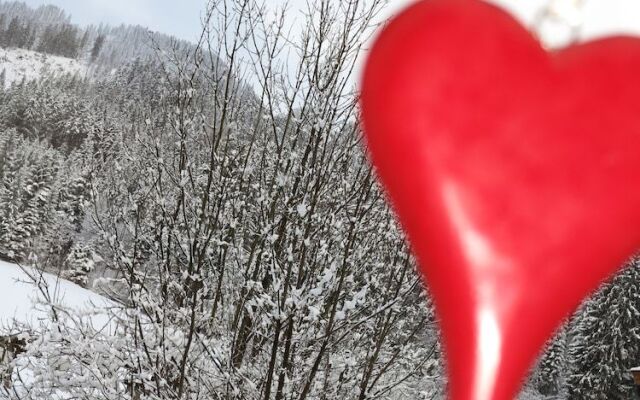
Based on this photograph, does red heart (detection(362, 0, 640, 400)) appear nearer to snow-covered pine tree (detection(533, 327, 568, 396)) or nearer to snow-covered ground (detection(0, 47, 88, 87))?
snow-covered pine tree (detection(533, 327, 568, 396))

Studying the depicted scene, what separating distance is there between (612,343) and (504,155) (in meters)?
26.5

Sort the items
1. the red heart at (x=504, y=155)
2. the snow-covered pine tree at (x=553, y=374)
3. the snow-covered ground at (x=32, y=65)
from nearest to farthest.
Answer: the red heart at (x=504, y=155) → the snow-covered pine tree at (x=553, y=374) → the snow-covered ground at (x=32, y=65)

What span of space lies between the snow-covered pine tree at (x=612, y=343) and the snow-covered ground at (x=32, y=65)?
133 meters

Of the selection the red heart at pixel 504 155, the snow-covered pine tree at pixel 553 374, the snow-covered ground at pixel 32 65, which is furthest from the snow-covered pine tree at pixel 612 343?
the snow-covered ground at pixel 32 65

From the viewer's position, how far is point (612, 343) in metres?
23.4

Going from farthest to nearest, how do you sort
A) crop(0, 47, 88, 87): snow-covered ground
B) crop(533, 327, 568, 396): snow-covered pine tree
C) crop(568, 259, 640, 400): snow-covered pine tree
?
crop(0, 47, 88, 87): snow-covered ground
crop(533, 327, 568, 396): snow-covered pine tree
crop(568, 259, 640, 400): snow-covered pine tree

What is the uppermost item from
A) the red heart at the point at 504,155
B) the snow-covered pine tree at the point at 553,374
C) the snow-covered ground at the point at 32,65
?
the snow-covered ground at the point at 32,65

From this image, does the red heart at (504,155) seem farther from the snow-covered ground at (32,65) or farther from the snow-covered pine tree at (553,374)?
the snow-covered ground at (32,65)

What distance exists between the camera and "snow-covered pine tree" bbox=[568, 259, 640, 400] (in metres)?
22.7

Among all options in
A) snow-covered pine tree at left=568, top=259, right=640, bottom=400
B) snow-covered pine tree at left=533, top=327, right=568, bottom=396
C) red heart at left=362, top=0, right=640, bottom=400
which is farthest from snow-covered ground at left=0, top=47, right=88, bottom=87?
red heart at left=362, top=0, right=640, bottom=400

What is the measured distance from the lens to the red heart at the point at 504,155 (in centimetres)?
63

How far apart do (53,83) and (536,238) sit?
125m

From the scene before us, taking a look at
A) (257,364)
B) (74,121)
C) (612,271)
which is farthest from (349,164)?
(74,121)

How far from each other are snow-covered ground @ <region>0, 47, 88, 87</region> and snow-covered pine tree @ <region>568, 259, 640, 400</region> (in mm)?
132547
